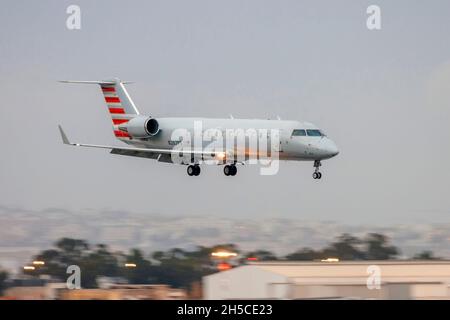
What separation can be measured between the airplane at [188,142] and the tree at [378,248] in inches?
214

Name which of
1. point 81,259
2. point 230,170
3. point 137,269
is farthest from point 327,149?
point 81,259

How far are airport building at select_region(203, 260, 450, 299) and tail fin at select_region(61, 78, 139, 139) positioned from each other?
90.9 feet

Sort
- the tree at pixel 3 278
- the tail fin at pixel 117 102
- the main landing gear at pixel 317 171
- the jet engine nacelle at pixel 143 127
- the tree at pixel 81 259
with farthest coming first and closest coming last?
the tail fin at pixel 117 102 < the jet engine nacelle at pixel 143 127 < the main landing gear at pixel 317 171 < the tree at pixel 81 259 < the tree at pixel 3 278

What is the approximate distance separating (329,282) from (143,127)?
27449mm

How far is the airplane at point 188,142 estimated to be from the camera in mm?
78500

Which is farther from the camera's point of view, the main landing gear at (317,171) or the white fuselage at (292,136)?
the white fuselage at (292,136)

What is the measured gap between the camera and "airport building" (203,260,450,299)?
60.3m

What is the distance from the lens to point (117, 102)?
300ft

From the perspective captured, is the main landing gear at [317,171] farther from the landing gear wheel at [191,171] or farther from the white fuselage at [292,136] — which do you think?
the landing gear wheel at [191,171]

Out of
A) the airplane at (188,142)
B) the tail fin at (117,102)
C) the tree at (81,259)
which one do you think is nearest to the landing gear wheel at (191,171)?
the airplane at (188,142)

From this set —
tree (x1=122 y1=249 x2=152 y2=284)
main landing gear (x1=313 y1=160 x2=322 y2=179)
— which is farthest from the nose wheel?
tree (x1=122 y1=249 x2=152 y2=284)

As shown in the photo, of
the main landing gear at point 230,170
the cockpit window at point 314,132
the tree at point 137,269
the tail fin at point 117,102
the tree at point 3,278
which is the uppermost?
the tail fin at point 117,102

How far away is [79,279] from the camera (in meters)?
69.4
